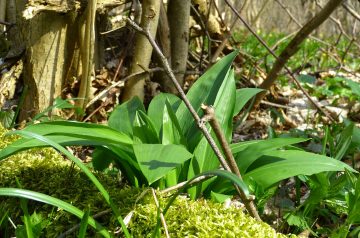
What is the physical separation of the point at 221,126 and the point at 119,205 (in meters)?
0.53

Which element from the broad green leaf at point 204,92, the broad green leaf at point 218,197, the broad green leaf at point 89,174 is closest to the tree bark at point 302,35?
the broad green leaf at point 204,92

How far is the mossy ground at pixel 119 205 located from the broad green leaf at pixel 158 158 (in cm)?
12

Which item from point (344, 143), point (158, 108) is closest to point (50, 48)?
point (158, 108)

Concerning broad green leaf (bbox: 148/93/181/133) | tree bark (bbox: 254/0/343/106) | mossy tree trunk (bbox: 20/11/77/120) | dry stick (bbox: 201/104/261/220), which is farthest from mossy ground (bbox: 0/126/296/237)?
tree bark (bbox: 254/0/343/106)

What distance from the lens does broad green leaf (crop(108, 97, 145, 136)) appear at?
6.53ft

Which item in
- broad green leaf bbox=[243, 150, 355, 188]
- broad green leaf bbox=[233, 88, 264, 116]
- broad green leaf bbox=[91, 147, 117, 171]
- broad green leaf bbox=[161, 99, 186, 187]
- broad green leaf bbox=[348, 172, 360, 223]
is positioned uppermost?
broad green leaf bbox=[233, 88, 264, 116]

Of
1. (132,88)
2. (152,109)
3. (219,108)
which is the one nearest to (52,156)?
(152,109)

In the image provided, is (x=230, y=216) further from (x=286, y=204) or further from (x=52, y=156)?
(x=52, y=156)

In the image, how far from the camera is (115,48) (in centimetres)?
366

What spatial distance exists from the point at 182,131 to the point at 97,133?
42 centimetres

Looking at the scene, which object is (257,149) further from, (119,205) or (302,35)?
(302,35)

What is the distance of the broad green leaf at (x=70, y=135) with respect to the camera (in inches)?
62.0

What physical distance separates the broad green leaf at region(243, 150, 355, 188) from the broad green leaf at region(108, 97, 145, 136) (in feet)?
1.63

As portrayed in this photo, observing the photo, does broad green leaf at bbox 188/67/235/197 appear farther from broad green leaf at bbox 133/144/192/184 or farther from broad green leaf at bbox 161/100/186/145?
broad green leaf at bbox 133/144/192/184
